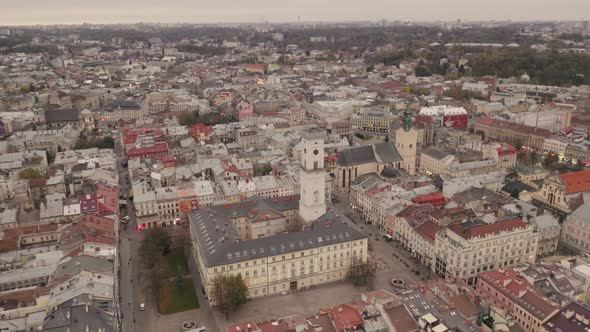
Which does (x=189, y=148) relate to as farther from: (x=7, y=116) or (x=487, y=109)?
(x=487, y=109)

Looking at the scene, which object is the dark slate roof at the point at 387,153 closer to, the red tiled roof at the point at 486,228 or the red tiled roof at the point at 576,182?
the red tiled roof at the point at 576,182

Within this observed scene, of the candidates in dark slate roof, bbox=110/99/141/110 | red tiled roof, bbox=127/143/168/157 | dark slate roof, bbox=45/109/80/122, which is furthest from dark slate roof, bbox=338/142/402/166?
dark slate roof, bbox=45/109/80/122

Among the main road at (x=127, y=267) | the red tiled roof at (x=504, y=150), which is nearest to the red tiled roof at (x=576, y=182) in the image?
the red tiled roof at (x=504, y=150)

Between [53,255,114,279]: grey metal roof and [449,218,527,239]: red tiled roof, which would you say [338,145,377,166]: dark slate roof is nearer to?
[449,218,527,239]: red tiled roof

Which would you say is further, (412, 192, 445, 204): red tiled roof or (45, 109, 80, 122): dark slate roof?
(45, 109, 80, 122): dark slate roof

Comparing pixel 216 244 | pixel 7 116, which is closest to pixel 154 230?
pixel 216 244

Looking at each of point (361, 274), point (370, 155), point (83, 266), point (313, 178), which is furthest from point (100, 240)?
point (370, 155)

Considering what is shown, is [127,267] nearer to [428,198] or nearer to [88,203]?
[88,203]
